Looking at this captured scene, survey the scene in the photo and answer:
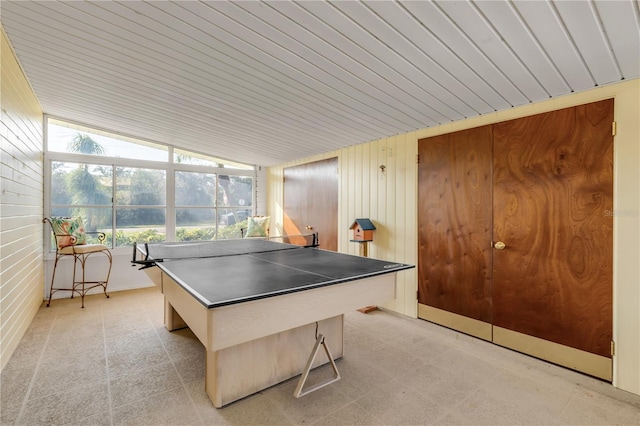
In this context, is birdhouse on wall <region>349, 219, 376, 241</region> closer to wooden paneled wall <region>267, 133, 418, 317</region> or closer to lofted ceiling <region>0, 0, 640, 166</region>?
wooden paneled wall <region>267, 133, 418, 317</region>

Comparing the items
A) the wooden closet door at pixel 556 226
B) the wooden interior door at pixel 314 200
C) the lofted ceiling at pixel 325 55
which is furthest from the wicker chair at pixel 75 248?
the wooden closet door at pixel 556 226

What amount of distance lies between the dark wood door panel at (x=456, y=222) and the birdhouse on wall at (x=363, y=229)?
635 mm

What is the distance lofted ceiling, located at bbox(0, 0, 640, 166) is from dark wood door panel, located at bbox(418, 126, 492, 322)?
33 centimetres

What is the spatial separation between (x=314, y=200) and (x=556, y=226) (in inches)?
130

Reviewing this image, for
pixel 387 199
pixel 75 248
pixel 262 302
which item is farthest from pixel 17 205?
pixel 387 199

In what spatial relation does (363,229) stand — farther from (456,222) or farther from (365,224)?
(456,222)

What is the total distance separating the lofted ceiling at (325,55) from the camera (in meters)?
1.58

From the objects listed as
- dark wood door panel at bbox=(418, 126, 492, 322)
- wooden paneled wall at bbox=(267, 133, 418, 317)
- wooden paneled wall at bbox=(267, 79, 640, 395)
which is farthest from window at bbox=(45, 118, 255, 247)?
dark wood door panel at bbox=(418, 126, 492, 322)

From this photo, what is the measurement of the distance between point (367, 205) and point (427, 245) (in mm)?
1011

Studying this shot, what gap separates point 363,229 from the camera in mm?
3699

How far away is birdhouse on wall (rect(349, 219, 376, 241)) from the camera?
12.2ft

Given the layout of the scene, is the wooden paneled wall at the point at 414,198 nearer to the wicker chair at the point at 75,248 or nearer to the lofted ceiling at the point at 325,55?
the lofted ceiling at the point at 325,55

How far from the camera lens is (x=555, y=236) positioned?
94.9 inches

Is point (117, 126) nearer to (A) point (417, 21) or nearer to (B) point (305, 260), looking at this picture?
(B) point (305, 260)
